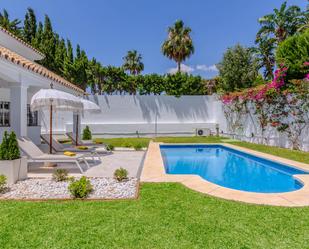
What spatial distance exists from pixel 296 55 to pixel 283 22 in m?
15.8

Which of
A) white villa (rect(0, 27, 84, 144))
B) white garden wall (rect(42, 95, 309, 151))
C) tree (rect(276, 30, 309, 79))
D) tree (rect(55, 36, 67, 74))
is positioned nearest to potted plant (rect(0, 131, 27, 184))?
white villa (rect(0, 27, 84, 144))

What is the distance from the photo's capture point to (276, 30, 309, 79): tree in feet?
42.3

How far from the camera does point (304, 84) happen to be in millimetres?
12328

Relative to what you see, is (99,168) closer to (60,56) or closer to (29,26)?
(60,56)

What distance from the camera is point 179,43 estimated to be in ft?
96.2

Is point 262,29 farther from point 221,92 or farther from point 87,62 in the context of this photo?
point 87,62

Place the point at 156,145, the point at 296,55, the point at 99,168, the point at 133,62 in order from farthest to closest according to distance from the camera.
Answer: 1. the point at 133,62
2. the point at 156,145
3. the point at 296,55
4. the point at 99,168

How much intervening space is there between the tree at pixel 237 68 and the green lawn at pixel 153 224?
67.1 feet

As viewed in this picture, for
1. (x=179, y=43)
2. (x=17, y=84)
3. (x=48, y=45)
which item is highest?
(x=179, y=43)

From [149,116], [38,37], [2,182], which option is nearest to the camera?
[2,182]

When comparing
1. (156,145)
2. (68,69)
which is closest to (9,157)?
(156,145)

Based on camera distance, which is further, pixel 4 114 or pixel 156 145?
pixel 156 145

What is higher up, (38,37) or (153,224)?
(38,37)

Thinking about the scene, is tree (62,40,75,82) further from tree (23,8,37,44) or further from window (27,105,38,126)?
window (27,105,38,126)
